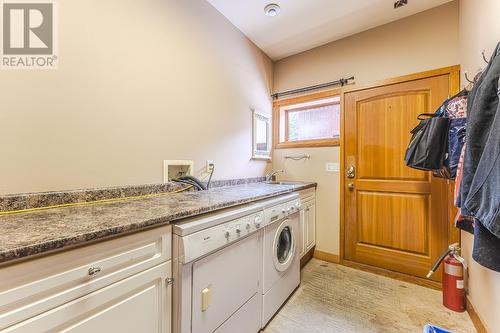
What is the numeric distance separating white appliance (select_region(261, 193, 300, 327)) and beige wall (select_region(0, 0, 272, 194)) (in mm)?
751

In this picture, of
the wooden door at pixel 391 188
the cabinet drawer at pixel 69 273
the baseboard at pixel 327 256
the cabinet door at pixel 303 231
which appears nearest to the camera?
the cabinet drawer at pixel 69 273

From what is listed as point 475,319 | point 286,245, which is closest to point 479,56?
point 475,319

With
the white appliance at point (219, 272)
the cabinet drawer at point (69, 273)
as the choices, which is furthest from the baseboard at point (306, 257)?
the cabinet drawer at point (69, 273)

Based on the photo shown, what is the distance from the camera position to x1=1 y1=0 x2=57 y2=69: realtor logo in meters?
1.04

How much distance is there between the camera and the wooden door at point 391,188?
2.04m

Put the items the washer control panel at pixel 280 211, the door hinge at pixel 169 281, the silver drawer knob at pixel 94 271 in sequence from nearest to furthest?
the silver drawer knob at pixel 94 271 < the door hinge at pixel 169 281 < the washer control panel at pixel 280 211

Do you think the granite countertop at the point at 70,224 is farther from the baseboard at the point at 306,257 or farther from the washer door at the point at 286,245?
the baseboard at the point at 306,257

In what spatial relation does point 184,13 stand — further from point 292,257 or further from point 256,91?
point 292,257

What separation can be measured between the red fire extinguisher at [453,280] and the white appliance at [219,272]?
4.59 ft

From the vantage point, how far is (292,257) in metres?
1.83

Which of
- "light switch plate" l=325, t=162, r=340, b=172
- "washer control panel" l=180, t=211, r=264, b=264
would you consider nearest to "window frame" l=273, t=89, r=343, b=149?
"light switch plate" l=325, t=162, r=340, b=172

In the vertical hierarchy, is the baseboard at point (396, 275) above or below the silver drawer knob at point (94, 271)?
below

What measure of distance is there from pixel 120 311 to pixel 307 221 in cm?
201

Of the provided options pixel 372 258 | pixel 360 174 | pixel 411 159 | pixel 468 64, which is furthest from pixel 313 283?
pixel 468 64
